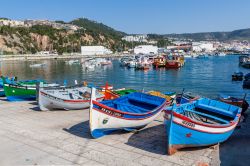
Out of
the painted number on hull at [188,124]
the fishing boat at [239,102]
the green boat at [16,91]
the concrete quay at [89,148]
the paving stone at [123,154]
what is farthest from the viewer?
the green boat at [16,91]

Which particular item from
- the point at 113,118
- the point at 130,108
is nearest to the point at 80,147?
the point at 113,118

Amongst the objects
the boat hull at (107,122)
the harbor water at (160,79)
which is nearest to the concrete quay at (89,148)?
the boat hull at (107,122)

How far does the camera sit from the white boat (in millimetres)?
16656

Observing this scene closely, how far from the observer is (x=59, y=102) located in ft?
55.0

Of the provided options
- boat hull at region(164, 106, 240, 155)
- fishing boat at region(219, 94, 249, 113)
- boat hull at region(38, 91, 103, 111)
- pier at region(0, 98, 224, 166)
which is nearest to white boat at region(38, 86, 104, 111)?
boat hull at region(38, 91, 103, 111)

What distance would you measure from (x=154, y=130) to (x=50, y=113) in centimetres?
670

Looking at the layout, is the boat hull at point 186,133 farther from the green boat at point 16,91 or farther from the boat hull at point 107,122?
the green boat at point 16,91

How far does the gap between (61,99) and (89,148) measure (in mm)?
6826

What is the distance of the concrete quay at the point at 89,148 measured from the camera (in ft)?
30.7

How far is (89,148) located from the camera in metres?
10.5

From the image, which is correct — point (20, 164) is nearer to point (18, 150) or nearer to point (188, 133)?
point (18, 150)

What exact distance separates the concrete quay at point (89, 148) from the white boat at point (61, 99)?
2.52m

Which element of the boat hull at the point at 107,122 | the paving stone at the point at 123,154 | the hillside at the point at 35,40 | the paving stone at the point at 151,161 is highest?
the hillside at the point at 35,40

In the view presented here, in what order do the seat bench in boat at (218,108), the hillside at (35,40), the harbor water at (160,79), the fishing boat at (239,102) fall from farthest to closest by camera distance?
the hillside at (35,40) < the harbor water at (160,79) < the fishing boat at (239,102) < the seat bench in boat at (218,108)
